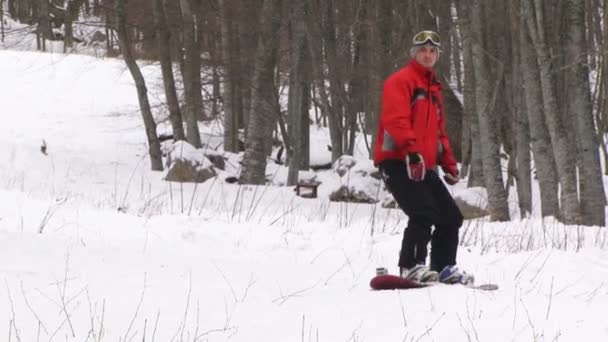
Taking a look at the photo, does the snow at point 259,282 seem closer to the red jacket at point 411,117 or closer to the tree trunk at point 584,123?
the red jacket at point 411,117

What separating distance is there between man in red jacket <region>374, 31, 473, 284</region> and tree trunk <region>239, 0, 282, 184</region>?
10902 mm

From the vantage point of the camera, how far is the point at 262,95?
16188 millimetres

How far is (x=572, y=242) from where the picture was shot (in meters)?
7.75

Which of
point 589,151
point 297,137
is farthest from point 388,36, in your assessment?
point 589,151

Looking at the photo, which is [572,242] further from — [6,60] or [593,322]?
[6,60]

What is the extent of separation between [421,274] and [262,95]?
11.5 meters

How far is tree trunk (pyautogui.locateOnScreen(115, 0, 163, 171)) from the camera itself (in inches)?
734

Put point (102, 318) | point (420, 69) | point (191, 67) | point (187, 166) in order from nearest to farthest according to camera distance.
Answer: point (102, 318) → point (420, 69) → point (187, 166) → point (191, 67)

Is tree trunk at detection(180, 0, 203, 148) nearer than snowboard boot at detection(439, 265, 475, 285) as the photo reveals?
No

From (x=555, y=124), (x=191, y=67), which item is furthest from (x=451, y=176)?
(x=191, y=67)

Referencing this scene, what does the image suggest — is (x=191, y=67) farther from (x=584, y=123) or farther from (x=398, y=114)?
(x=398, y=114)

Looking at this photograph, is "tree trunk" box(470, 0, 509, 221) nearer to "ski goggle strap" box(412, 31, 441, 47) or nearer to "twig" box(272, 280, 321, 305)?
"ski goggle strap" box(412, 31, 441, 47)

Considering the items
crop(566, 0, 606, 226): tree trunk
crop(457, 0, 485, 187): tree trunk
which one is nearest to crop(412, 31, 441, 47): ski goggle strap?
crop(566, 0, 606, 226): tree trunk

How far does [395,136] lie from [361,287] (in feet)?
3.29
